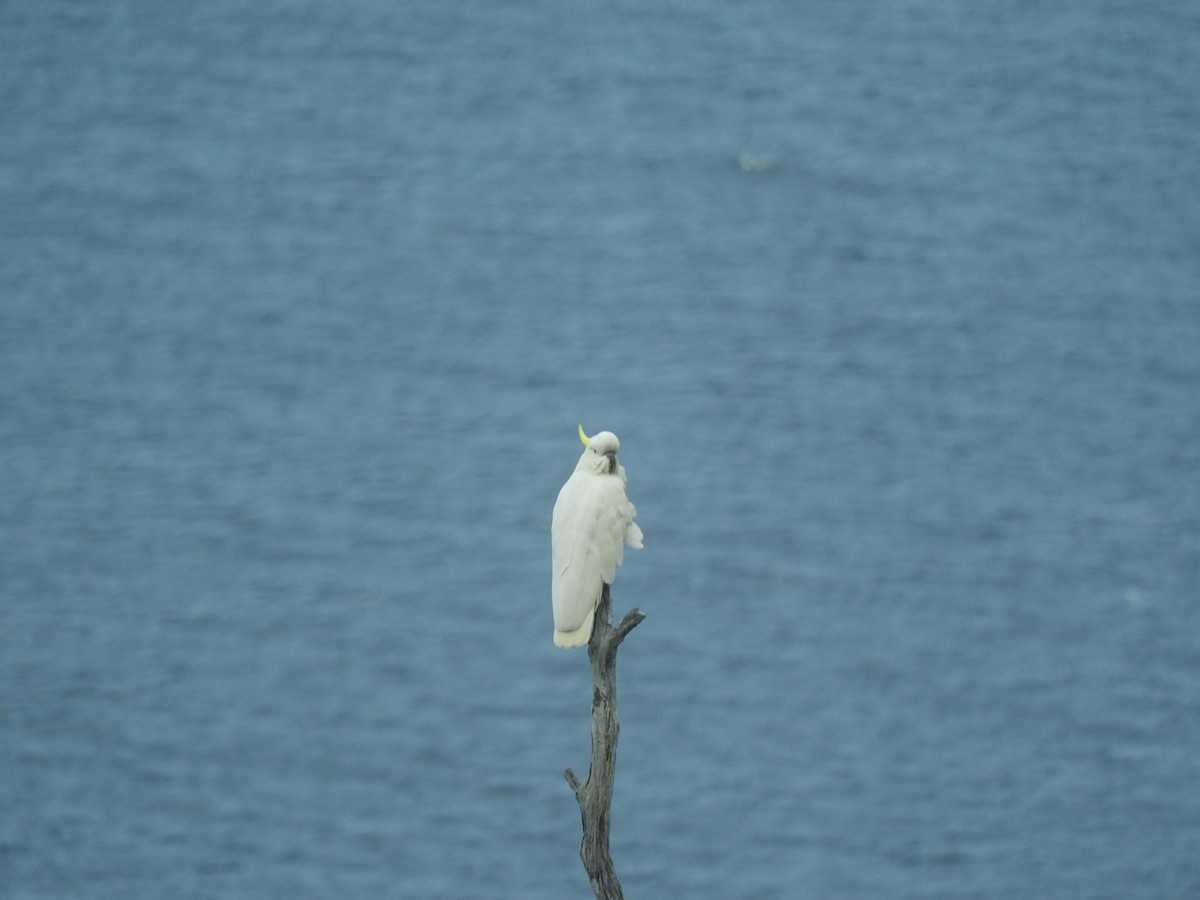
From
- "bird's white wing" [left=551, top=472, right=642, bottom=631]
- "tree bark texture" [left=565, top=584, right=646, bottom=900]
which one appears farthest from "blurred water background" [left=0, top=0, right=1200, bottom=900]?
"bird's white wing" [left=551, top=472, right=642, bottom=631]

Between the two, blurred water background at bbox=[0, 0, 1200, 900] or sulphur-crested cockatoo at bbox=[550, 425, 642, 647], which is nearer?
sulphur-crested cockatoo at bbox=[550, 425, 642, 647]

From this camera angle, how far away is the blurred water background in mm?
7043

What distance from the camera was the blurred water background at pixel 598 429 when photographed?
704cm

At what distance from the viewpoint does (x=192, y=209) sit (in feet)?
25.1

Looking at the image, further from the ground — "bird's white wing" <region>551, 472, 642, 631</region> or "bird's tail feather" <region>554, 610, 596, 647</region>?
"bird's white wing" <region>551, 472, 642, 631</region>

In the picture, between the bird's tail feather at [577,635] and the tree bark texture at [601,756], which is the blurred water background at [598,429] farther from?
the bird's tail feather at [577,635]

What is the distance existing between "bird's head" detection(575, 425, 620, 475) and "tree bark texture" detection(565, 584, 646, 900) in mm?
334

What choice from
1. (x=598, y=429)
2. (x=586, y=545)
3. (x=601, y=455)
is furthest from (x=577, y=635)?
(x=598, y=429)

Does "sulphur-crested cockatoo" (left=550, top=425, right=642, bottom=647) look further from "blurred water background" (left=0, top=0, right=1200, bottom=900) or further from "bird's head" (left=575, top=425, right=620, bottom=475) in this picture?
"blurred water background" (left=0, top=0, right=1200, bottom=900)

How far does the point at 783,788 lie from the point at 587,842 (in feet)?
11.2

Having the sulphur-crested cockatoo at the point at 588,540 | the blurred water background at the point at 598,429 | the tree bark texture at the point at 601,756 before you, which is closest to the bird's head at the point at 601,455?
the sulphur-crested cockatoo at the point at 588,540

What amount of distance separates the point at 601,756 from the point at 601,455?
80 centimetres

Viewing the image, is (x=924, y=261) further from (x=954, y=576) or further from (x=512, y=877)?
Result: (x=512, y=877)

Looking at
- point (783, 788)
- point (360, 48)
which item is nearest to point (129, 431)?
point (360, 48)
